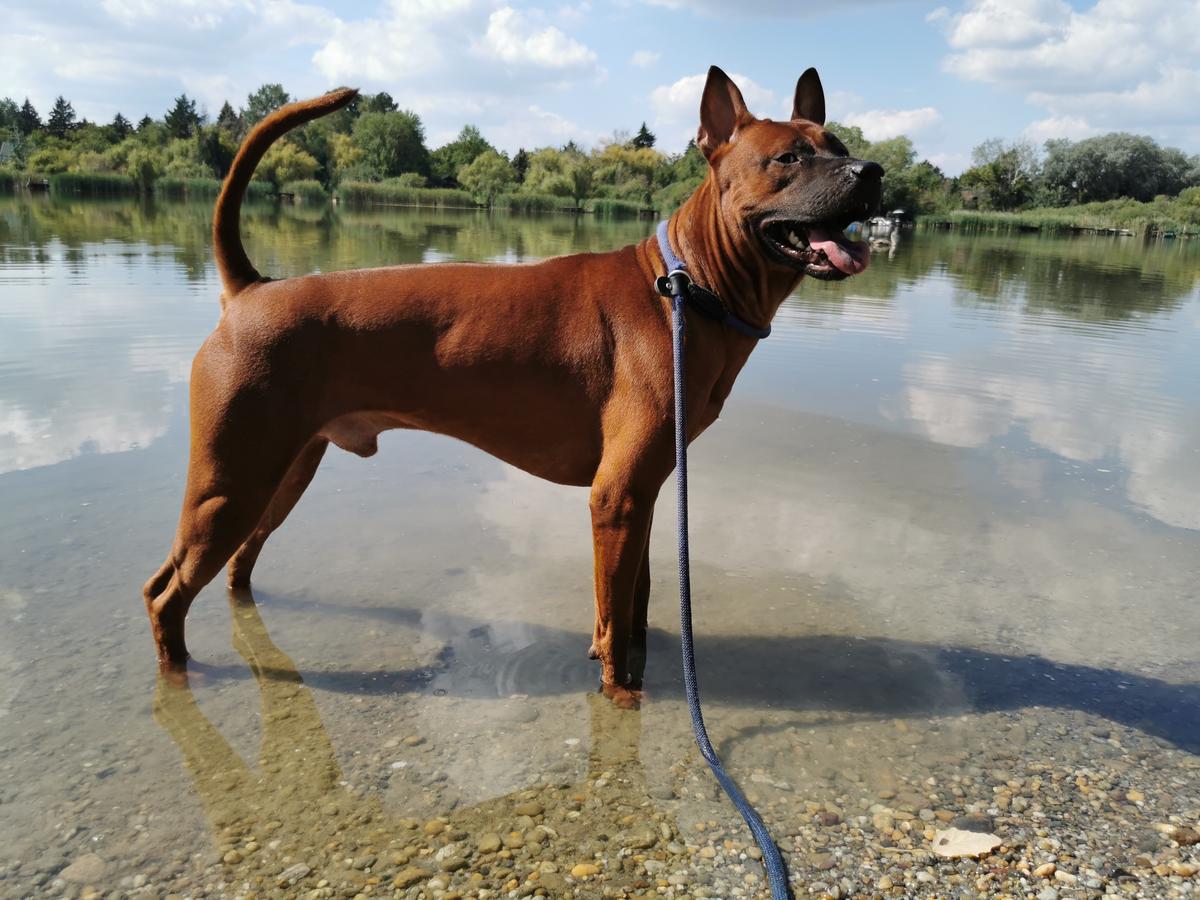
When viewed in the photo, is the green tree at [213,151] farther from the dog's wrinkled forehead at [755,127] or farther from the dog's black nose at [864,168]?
the dog's black nose at [864,168]

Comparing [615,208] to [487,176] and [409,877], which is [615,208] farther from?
[409,877]

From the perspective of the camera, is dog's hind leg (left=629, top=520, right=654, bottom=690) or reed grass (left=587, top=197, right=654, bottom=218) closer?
dog's hind leg (left=629, top=520, right=654, bottom=690)

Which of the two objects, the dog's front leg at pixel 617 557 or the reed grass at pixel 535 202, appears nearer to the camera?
the dog's front leg at pixel 617 557

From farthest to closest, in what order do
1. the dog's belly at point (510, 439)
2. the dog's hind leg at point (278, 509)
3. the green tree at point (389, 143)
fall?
the green tree at point (389, 143) < the dog's hind leg at point (278, 509) < the dog's belly at point (510, 439)

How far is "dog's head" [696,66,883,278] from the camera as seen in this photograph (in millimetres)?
3004

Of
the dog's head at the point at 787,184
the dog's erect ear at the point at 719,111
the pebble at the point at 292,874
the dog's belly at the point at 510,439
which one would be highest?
the dog's erect ear at the point at 719,111

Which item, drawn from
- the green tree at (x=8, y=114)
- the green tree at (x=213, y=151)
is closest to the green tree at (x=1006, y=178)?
the green tree at (x=213, y=151)

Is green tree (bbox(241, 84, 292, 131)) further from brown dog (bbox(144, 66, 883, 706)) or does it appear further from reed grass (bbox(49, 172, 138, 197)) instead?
brown dog (bbox(144, 66, 883, 706))

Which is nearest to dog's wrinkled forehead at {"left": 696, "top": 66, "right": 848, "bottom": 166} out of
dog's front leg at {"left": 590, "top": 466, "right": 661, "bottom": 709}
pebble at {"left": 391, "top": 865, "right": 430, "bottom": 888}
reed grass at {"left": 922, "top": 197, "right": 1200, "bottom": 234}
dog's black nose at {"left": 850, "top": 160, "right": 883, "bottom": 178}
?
dog's black nose at {"left": 850, "top": 160, "right": 883, "bottom": 178}

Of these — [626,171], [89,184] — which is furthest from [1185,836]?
[626,171]

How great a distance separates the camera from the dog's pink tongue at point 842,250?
300cm

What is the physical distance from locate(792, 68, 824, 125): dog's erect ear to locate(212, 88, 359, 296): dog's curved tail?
1908mm

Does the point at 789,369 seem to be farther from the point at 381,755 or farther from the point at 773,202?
the point at 381,755

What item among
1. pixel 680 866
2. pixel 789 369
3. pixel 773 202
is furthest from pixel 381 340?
pixel 789 369
